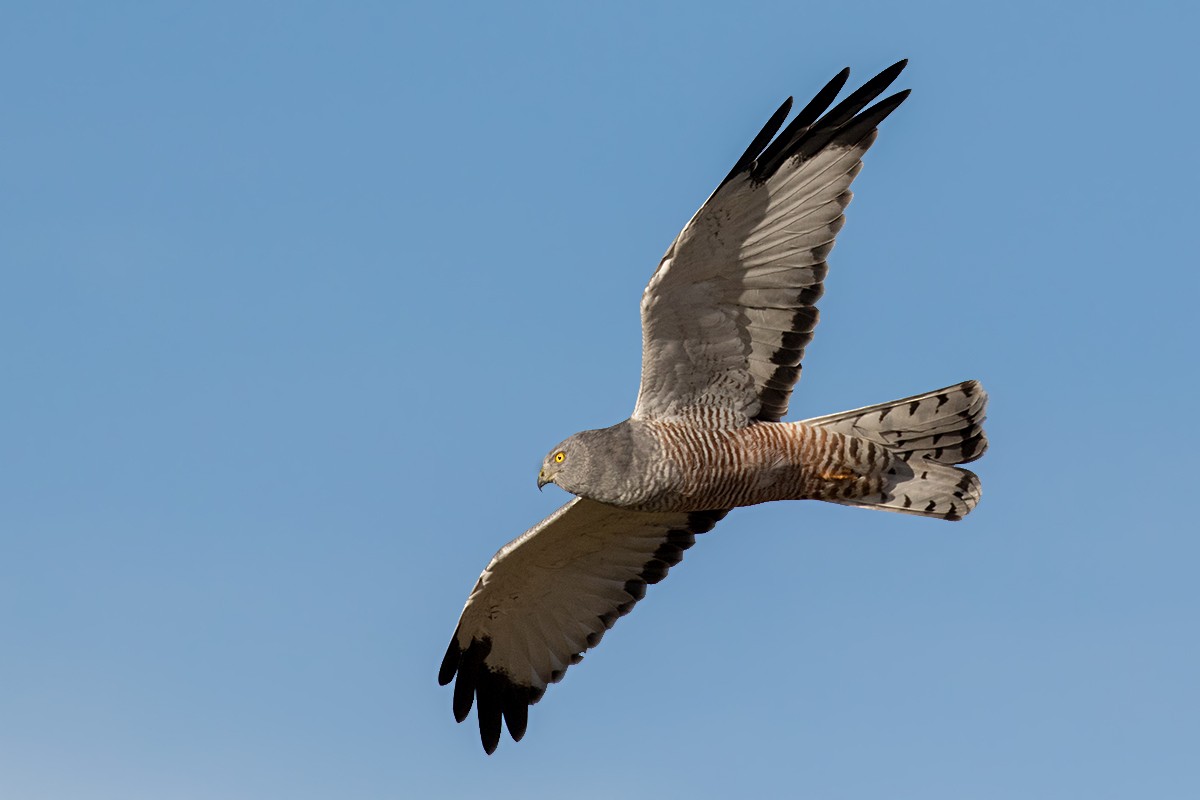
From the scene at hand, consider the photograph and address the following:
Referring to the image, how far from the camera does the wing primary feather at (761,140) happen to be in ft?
38.3

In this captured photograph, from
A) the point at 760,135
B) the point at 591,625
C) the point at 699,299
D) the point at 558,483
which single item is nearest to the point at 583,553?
the point at 591,625

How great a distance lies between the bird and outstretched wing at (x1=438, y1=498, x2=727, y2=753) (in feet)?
0.62

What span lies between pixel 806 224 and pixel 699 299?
3.04ft

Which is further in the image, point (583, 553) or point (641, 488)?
point (583, 553)

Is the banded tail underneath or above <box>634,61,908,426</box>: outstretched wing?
underneath

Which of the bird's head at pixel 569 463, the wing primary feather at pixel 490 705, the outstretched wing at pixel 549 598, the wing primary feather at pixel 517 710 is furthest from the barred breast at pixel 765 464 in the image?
the wing primary feather at pixel 490 705

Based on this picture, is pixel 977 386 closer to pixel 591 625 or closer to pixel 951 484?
pixel 951 484

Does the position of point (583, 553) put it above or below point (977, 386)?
above

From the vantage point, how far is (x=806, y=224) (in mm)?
11922

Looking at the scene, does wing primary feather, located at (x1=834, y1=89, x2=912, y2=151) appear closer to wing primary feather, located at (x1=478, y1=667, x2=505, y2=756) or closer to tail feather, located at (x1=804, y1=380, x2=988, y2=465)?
tail feather, located at (x1=804, y1=380, x2=988, y2=465)

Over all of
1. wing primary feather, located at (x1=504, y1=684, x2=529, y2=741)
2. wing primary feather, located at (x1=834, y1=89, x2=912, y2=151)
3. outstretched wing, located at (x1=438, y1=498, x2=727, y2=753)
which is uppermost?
wing primary feather, located at (x1=834, y1=89, x2=912, y2=151)

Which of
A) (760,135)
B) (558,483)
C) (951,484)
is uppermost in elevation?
(760,135)

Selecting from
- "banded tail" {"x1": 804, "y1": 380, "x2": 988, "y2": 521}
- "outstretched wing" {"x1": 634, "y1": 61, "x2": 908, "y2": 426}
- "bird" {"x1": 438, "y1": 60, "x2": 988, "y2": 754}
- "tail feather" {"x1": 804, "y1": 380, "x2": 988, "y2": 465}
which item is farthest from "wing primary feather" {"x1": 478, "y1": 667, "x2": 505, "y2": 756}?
"tail feather" {"x1": 804, "y1": 380, "x2": 988, "y2": 465}

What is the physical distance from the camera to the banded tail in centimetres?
1236
